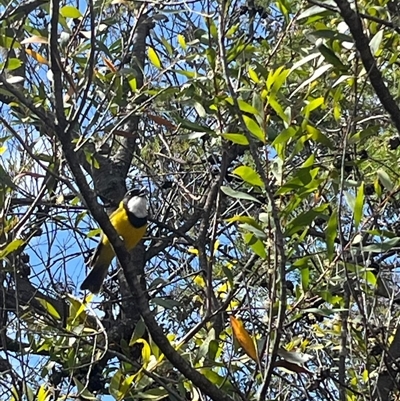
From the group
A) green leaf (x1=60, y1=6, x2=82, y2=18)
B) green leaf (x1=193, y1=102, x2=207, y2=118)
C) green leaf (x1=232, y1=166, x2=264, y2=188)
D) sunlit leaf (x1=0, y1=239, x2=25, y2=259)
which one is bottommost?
green leaf (x1=232, y1=166, x2=264, y2=188)

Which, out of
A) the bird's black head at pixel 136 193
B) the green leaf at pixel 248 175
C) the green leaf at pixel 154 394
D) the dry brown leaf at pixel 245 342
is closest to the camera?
the green leaf at pixel 248 175

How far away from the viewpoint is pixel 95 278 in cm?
404

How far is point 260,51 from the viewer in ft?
10.6

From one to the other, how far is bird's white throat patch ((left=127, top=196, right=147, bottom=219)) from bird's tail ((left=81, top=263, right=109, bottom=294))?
12.6 inches

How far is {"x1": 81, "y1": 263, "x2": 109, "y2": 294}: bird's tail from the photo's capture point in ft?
12.8

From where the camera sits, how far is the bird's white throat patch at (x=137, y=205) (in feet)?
13.2

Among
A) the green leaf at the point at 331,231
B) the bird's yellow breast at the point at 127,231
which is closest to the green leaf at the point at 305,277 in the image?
the green leaf at the point at 331,231

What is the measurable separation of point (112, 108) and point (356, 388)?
1.24 m

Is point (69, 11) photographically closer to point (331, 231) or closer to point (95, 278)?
point (331, 231)

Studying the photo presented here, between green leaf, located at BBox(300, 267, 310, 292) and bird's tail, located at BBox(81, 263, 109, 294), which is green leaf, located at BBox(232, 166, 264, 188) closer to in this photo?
green leaf, located at BBox(300, 267, 310, 292)

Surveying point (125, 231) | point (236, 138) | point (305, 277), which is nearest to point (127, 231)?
point (125, 231)

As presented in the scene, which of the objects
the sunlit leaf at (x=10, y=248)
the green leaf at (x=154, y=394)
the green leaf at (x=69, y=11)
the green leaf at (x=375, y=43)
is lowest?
the green leaf at (x=154, y=394)

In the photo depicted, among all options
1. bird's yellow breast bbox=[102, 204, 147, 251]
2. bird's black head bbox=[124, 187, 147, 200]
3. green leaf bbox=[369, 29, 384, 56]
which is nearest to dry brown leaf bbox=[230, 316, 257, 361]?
green leaf bbox=[369, 29, 384, 56]

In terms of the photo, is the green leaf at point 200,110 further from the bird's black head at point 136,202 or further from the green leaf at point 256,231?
the bird's black head at point 136,202
